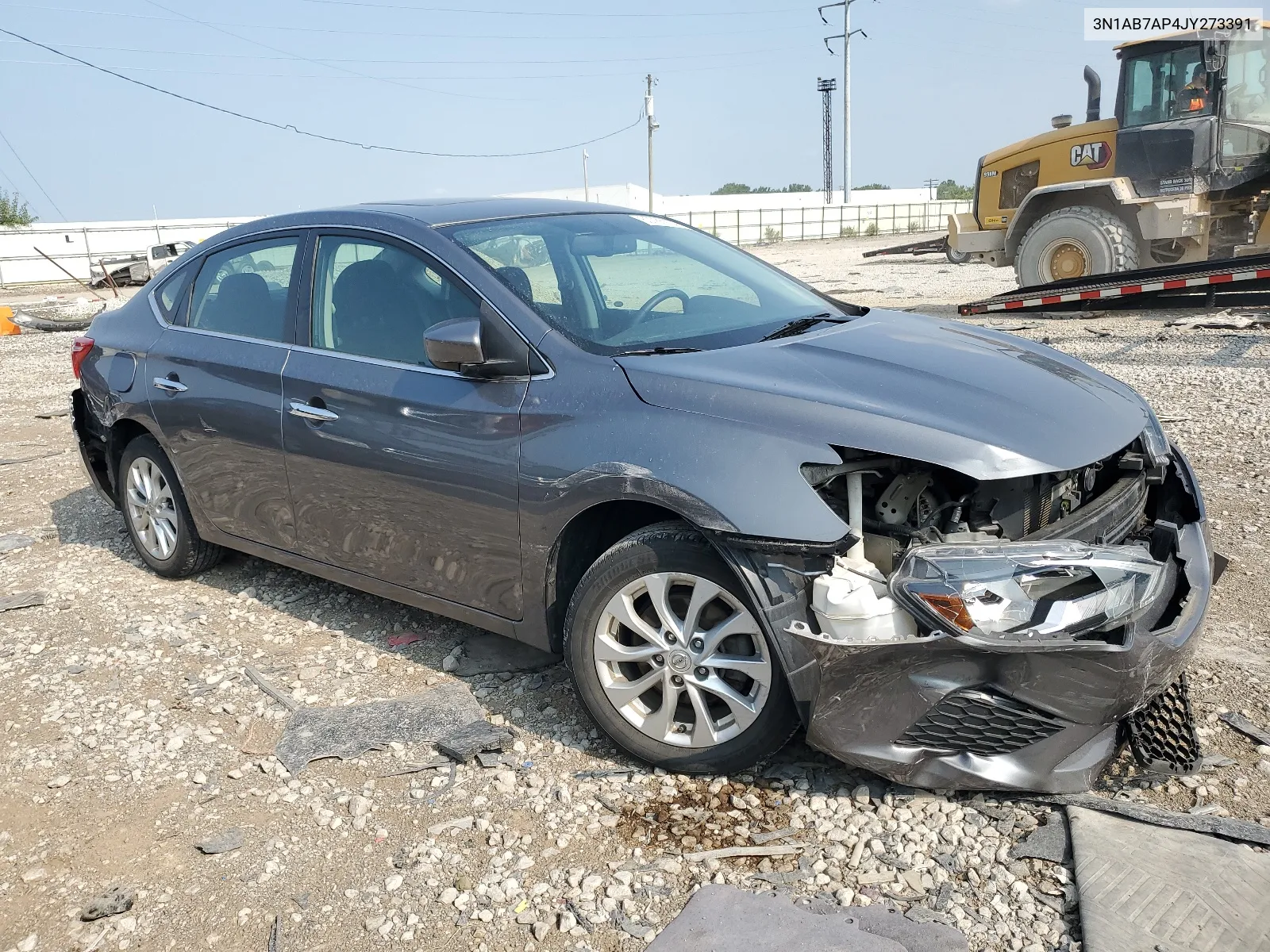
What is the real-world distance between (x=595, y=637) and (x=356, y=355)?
60.0 inches

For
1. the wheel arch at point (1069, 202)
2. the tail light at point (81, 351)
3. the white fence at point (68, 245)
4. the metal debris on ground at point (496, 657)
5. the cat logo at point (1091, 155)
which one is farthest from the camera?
the white fence at point (68, 245)

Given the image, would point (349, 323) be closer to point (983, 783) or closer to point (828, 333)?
point (828, 333)

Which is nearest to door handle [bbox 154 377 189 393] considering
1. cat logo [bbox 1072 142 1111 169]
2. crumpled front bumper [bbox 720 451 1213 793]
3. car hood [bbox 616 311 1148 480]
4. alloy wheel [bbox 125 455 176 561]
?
alloy wheel [bbox 125 455 176 561]

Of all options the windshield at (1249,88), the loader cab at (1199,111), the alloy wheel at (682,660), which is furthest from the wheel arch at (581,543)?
the windshield at (1249,88)

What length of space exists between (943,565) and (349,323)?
2.47 meters

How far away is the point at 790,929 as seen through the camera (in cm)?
251

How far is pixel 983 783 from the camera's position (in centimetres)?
277

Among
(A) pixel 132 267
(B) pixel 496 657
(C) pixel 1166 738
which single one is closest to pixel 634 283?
(B) pixel 496 657

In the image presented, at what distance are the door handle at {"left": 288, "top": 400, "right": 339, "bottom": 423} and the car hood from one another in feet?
4.25

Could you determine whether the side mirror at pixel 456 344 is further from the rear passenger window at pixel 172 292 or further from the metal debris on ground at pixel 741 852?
the rear passenger window at pixel 172 292

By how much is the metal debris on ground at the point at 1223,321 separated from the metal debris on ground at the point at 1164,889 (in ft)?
32.7

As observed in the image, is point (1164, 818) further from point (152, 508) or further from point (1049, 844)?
point (152, 508)

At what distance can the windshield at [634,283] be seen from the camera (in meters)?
3.56

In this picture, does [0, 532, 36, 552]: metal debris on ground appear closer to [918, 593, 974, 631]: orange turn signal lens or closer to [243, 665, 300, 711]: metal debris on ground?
[243, 665, 300, 711]: metal debris on ground
